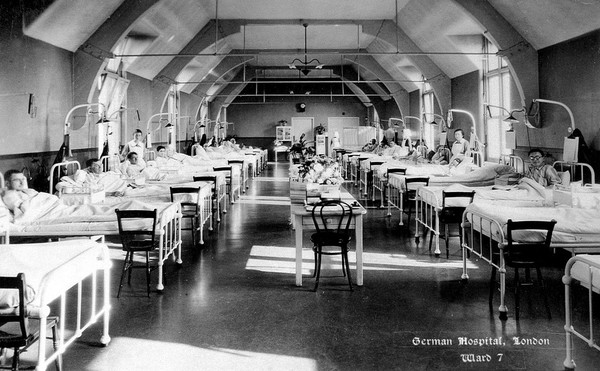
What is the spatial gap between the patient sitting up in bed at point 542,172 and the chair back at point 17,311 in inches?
295

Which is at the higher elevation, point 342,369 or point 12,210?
point 12,210

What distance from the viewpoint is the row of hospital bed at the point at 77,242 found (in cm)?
312

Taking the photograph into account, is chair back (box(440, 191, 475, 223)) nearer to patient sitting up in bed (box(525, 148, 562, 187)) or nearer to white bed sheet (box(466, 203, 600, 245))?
white bed sheet (box(466, 203, 600, 245))

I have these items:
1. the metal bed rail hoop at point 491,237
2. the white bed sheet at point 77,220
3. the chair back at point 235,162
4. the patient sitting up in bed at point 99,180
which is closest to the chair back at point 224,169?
the chair back at point 235,162

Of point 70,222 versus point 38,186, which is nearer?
point 70,222

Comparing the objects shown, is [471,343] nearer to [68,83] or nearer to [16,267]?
[16,267]

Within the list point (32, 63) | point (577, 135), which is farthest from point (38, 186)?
point (577, 135)

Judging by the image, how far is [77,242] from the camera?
379 cm

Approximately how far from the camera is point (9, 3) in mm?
7402

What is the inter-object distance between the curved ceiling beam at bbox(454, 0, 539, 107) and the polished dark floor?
4.85 metres

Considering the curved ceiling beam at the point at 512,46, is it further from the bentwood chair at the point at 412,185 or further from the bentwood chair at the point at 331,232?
the bentwood chair at the point at 331,232

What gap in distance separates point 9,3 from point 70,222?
4.05 m

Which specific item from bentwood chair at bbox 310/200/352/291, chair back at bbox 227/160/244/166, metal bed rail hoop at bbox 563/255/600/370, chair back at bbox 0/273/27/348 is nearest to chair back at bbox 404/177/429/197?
bentwood chair at bbox 310/200/352/291

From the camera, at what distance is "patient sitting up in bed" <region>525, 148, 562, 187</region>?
782 cm
